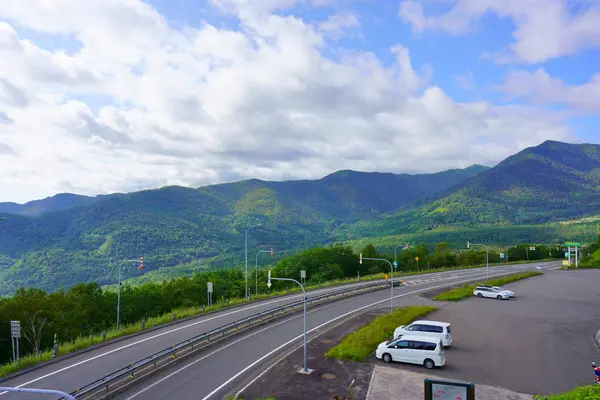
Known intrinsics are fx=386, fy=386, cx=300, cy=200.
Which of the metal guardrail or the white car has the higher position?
the metal guardrail

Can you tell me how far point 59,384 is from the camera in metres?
22.4

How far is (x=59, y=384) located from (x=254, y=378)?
11219mm

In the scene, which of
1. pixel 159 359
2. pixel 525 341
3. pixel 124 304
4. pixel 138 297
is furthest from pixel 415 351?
pixel 124 304

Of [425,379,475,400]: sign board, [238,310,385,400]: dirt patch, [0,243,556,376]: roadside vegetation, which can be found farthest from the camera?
[0,243,556,376]: roadside vegetation

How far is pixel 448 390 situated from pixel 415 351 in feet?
33.6

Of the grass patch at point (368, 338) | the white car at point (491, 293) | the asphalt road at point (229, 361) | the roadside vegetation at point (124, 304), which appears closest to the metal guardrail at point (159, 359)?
the asphalt road at point (229, 361)

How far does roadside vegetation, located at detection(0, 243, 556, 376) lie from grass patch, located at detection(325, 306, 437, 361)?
61.2 feet

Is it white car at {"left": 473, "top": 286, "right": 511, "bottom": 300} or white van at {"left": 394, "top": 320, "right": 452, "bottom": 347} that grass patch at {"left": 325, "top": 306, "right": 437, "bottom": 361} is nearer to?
white van at {"left": 394, "top": 320, "right": 452, "bottom": 347}

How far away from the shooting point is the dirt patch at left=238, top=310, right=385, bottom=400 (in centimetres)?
2103

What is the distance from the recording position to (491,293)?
5209cm

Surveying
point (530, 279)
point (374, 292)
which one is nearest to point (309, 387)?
point (374, 292)

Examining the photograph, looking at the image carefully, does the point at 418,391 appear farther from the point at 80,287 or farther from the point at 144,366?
the point at 80,287

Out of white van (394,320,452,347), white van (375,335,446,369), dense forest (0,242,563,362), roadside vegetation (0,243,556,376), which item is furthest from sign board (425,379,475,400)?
dense forest (0,242,563,362)

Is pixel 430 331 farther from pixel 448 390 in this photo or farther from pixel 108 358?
pixel 108 358
